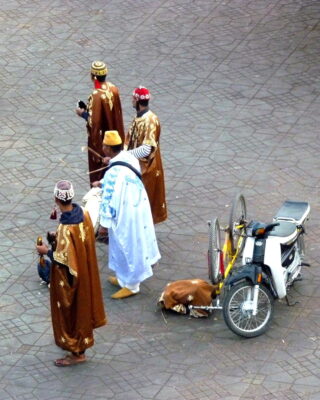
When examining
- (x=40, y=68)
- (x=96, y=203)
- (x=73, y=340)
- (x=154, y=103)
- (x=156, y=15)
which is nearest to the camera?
(x=73, y=340)

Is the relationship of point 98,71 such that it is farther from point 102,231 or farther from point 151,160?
point 102,231

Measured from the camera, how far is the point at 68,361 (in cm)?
1059

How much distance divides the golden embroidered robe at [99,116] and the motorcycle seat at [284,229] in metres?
2.60

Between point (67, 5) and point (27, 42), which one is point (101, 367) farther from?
point (67, 5)

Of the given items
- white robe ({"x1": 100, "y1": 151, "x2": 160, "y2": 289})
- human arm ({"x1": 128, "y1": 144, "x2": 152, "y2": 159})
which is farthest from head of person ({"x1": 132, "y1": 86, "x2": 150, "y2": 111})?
white robe ({"x1": 100, "y1": 151, "x2": 160, "y2": 289})

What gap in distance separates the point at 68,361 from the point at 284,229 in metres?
2.36

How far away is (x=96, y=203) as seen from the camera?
1173 cm

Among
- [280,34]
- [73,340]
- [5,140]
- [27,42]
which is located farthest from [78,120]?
[73,340]

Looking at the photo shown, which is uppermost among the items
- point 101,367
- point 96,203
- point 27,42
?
point 27,42

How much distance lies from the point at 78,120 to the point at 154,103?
1.05 metres

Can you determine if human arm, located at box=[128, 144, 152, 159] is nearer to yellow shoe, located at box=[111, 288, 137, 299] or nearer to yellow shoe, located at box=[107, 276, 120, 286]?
yellow shoe, located at box=[107, 276, 120, 286]

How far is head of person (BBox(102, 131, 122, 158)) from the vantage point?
11539 millimetres

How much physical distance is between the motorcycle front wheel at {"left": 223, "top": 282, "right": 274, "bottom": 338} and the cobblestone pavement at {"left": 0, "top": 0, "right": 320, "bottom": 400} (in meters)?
0.12

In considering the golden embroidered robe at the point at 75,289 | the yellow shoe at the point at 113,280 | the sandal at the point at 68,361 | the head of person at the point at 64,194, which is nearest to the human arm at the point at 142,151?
the yellow shoe at the point at 113,280
